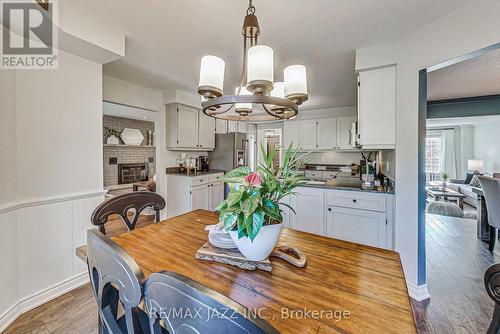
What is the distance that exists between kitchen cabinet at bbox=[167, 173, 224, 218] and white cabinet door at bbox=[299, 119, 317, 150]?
2298mm

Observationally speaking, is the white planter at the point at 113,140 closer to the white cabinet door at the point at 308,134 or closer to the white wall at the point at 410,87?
the white cabinet door at the point at 308,134

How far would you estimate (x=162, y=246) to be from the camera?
1.23 m

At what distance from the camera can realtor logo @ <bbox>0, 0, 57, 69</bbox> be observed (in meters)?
1.49

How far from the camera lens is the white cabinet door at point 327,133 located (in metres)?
A: 4.67

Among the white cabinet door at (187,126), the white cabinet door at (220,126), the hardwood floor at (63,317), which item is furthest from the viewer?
the white cabinet door at (220,126)

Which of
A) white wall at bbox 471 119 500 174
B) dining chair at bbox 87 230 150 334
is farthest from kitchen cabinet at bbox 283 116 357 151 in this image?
dining chair at bbox 87 230 150 334

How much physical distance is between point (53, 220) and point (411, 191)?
326 centimetres

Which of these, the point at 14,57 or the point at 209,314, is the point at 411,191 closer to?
the point at 209,314

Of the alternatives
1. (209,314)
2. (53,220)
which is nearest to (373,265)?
(209,314)

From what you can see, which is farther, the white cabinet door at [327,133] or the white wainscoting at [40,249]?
the white cabinet door at [327,133]

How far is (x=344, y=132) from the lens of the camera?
4.57 m

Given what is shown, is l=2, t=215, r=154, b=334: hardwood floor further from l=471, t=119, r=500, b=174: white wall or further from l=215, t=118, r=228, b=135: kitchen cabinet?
l=471, t=119, r=500, b=174: white wall

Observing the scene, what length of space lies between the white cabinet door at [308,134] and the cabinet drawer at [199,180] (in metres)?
2.31

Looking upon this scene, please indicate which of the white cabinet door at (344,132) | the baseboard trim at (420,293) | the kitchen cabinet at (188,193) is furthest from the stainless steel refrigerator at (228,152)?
the baseboard trim at (420,293)
